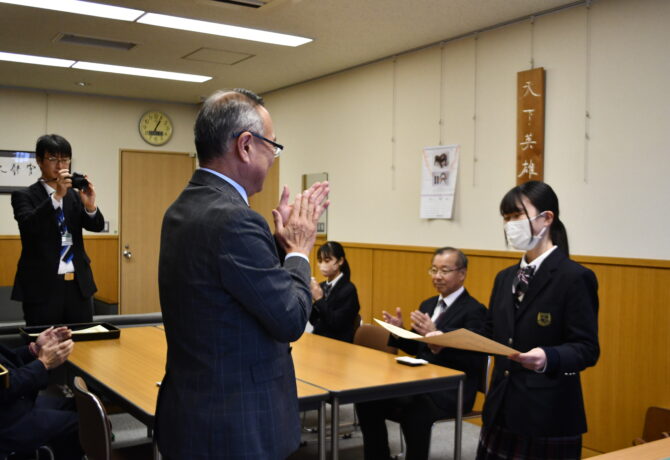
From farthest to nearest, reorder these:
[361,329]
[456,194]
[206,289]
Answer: [456,194] < [361,329] < [206,289]

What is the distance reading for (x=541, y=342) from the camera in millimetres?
2420

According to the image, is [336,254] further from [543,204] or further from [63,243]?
[543,204]

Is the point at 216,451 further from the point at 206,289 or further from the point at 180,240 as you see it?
the point at 180,240

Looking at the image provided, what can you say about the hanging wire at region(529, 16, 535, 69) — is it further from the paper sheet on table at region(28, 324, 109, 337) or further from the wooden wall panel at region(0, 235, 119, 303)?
the wooden wall panel at region(0, 235, 119, 303)

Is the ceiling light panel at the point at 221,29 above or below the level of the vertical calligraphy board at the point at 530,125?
above

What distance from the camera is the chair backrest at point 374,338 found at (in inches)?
160

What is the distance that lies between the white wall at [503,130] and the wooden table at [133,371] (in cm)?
247

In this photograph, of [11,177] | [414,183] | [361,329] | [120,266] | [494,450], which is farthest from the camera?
[120,266]

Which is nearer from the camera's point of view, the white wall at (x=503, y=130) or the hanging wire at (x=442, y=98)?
the white wall at (x=503, y=130)

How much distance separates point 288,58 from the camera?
615 centimetres

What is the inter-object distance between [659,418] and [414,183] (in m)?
2.75

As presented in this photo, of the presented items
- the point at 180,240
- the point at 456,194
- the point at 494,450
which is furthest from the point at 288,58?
the point at 180,240

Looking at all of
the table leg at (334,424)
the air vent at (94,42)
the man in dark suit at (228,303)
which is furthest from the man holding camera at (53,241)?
the man in dark suit at (228,303)

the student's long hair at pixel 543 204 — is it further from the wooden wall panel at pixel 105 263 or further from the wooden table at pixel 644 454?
the wooden wall panel at pixel 105 263
